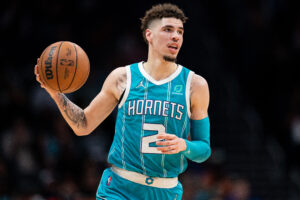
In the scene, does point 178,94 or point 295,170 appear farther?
point 295,170

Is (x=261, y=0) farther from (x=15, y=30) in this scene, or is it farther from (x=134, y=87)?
(x=134, y=87)

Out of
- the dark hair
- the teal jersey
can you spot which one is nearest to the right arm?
the teal jersey

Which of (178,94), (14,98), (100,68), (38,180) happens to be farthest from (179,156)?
(100,68)

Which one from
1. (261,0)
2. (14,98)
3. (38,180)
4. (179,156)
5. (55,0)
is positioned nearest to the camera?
(179,156)

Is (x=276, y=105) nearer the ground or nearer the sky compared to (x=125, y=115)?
nearer the ground

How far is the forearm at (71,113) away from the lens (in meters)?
4.93

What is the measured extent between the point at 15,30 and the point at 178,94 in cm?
617

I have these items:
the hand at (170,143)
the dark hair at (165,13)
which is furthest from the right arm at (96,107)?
the hand at (170,143)

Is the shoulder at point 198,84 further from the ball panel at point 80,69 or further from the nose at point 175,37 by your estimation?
the ball panel at point 80,69

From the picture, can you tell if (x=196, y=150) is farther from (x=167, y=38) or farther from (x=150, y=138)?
(x=167, y=38)

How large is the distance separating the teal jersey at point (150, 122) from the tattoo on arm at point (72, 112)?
1.20ft

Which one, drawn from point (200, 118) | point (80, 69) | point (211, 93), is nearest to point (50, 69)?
point (80, 69)

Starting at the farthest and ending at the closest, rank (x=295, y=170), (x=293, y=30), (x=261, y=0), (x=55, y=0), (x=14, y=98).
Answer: (x=261, y=0) < (x=293, y=30) < (x=295, y=170) < (x=55, y=0) < (x=14, y=98)

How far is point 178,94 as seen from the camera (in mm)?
4844
